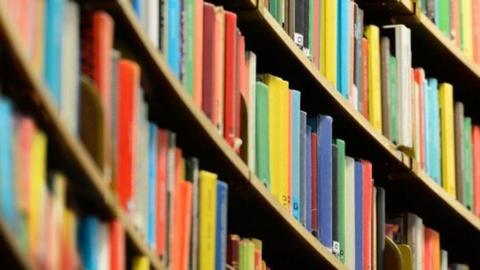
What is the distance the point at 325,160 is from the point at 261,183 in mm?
301

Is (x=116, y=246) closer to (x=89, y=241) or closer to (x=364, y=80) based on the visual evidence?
(x=89, y=241)

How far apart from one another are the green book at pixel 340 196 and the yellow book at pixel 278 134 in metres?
0.22

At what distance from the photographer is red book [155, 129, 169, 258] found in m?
2.45

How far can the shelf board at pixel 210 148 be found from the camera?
8.01 ft

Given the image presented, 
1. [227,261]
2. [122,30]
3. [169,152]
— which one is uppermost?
[122,30]

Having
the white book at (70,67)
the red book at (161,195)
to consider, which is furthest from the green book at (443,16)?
the white book at (70,67)

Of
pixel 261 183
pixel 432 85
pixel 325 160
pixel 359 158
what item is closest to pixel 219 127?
pixel 261 183

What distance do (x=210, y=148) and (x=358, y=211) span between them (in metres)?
0.59

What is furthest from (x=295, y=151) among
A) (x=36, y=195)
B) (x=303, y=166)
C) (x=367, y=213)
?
(x=36, y=195)

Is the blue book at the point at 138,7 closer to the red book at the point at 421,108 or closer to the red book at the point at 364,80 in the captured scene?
the red book at the point at 364,80

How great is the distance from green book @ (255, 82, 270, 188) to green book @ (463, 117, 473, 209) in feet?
2.73

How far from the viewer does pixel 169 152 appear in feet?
8.24

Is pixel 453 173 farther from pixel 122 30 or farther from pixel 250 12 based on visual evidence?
pixel 122 30

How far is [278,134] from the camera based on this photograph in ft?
9.62
